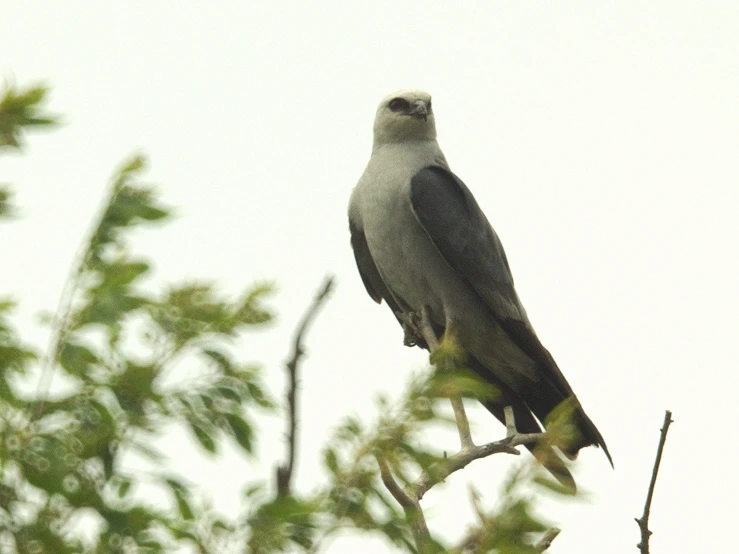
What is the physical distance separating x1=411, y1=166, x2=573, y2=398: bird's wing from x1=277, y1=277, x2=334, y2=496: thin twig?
4.61 m

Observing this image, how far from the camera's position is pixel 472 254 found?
6961 millimetres

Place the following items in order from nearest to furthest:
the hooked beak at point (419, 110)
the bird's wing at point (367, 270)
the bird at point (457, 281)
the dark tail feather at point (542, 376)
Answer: the dark tail feather at point (542, 376) → the bird at point (457, 281) → the bird's wing at point (367, 270) → the hooked beak at point (419, 110)

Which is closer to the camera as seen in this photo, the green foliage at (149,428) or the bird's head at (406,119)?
the green foliage at (149,428)

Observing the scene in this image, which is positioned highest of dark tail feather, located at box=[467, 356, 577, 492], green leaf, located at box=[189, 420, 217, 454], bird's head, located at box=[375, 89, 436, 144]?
bird's head, located at box=[375, 89, 436, 144]

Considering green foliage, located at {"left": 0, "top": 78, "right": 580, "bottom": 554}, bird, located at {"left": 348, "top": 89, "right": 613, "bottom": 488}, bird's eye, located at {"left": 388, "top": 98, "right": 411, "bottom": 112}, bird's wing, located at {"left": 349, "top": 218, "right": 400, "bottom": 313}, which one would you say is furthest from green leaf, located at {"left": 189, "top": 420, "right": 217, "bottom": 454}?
bird's eye, located at {"left": 388, "top": 98, "right": 411, "bottom": 112}

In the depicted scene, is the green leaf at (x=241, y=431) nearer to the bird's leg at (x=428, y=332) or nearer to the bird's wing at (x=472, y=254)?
the bird's leg at (x=428, y=332)

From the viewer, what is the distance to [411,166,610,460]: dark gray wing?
22.1ft

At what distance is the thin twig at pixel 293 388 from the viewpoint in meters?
1.93

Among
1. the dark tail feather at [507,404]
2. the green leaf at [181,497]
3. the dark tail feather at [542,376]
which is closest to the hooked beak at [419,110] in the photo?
the dark tail feather at [542,376]

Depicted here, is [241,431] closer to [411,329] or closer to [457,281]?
[411,329]

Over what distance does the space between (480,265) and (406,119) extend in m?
1.28

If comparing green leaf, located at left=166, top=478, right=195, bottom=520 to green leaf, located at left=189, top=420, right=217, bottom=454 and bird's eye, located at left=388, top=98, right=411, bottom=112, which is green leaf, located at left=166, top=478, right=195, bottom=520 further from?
bird's eye, located at left=388, top=98, right=411, bottom=112

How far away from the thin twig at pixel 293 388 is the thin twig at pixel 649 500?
1.71 m

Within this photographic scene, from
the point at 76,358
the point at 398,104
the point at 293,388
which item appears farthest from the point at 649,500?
the point at 398,104
